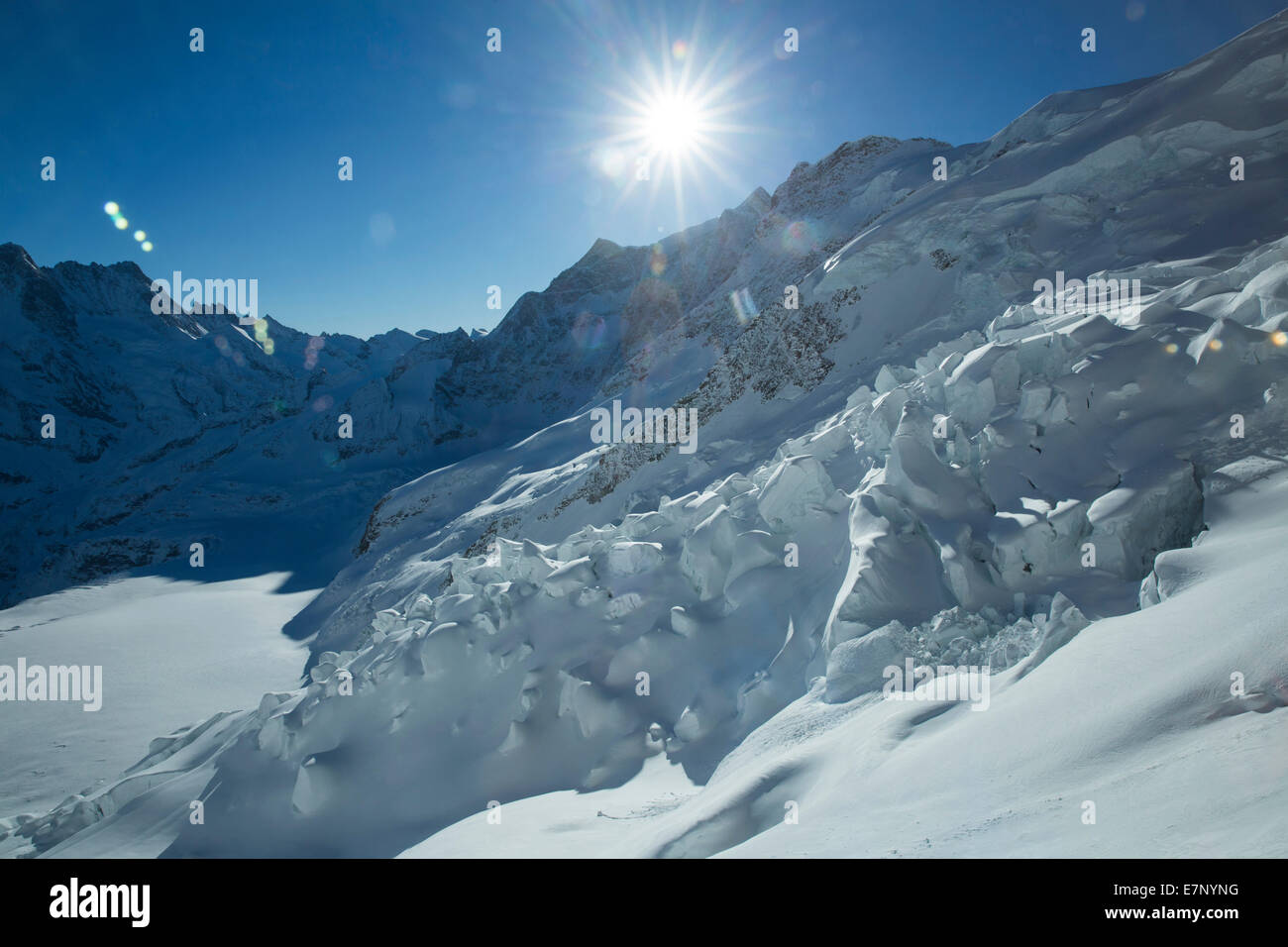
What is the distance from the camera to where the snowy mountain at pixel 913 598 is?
3559mm

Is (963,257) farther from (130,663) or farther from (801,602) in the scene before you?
(130,663)

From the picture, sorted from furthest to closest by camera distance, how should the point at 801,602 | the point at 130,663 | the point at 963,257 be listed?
1. the point at 130,663
2. the point at 963,257
3. the point at 801,602

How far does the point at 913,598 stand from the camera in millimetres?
6535

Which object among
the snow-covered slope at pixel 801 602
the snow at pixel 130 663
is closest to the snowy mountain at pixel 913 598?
the snow-covered slope at pixel 801 602

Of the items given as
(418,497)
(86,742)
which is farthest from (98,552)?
(86,742)

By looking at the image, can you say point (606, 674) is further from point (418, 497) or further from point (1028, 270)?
point (418, 497)

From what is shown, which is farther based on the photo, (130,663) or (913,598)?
(130,663)

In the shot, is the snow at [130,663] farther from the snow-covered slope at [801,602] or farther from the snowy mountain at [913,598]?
the snow-covered slope at [801,602]

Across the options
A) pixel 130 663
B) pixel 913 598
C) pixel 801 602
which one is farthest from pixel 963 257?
pixel 130 663

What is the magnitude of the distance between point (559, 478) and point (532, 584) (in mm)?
18200

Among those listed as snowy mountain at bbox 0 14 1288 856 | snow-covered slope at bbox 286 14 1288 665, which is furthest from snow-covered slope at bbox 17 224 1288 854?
snow-covered slope at bbox 286 14 1288 665

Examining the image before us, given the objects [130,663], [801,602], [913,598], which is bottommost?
[130,663]
